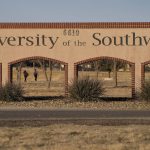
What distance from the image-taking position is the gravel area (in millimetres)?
30141

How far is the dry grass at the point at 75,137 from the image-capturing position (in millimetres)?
15766

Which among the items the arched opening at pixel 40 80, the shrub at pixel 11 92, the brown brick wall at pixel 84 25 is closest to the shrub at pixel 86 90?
the arched opening at pixel 40 80

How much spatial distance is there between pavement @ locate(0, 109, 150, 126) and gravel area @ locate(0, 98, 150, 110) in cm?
191

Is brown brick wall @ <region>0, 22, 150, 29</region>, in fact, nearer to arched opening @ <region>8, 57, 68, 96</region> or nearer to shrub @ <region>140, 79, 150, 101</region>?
arched opening @ <region>8, 57, 68, 96</region>

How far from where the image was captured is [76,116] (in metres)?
25.3

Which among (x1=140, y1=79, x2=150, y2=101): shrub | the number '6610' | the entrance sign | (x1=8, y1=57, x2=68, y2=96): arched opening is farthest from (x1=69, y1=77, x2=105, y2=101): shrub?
the number '6610'

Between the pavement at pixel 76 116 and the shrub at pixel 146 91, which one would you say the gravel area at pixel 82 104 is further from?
the pavement at pixel 76 116

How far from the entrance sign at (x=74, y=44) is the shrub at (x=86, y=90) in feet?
8.01

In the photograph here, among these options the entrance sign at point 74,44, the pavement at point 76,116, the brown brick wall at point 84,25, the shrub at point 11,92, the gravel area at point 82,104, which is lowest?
the pavement at point 76,116

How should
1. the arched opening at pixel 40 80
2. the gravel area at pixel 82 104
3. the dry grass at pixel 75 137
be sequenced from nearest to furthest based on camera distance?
the dry grass at pixel 75 137 < the gravel area at pixel 82 104 < the arched opening at pixel 40 80

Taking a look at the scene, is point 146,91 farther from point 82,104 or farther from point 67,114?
point 67,114

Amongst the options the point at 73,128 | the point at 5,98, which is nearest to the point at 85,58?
the point at 5,98

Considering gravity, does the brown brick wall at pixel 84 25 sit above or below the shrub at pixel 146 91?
above

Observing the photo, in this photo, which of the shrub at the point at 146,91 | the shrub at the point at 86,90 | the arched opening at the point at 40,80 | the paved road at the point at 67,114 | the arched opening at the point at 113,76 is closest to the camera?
the paved road at the point at 67,114
